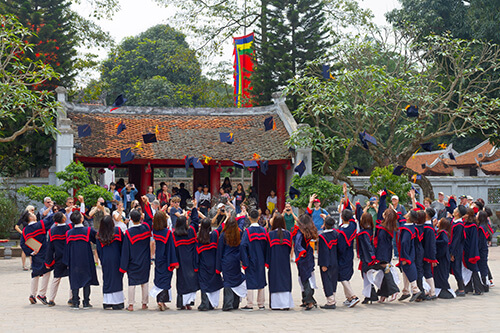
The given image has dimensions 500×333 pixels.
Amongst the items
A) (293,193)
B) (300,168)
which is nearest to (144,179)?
(300,168)

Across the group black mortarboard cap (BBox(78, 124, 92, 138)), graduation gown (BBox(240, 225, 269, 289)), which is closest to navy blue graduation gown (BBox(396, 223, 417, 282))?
graduation gown (BBox(240, 225, 269, 289))

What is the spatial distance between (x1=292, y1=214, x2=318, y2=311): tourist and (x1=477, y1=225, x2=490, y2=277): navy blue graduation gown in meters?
3.56

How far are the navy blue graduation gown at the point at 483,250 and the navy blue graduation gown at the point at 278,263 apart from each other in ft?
12.7

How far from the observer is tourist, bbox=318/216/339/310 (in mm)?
9828

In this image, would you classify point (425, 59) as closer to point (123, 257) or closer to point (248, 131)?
point (248, 131)

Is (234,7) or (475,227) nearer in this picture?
(475,227)

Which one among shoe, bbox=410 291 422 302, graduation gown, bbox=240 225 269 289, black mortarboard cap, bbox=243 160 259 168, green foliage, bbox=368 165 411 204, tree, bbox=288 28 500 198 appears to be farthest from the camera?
black mortarboard cap, bbox=243 160 259 168

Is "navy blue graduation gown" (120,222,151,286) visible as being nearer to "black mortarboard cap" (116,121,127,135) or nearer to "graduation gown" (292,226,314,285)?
"graduation gown" (292,226,314,285)

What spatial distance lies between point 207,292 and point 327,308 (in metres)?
1.88

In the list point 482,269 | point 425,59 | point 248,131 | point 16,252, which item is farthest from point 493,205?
point 16,252

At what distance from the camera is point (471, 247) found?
1130cm

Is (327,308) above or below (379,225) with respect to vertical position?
below

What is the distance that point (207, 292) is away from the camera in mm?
9781

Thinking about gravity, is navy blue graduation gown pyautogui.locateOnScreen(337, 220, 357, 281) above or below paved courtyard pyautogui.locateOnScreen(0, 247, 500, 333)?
above
